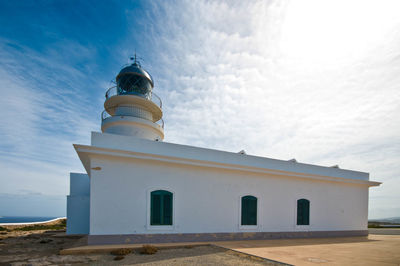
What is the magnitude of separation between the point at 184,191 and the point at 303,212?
6.60 m

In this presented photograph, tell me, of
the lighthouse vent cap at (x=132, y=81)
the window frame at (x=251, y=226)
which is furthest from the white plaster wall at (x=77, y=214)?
the window frame at (x=251, y=226)

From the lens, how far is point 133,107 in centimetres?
1150

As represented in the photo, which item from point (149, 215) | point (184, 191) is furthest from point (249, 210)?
point (149, 215)

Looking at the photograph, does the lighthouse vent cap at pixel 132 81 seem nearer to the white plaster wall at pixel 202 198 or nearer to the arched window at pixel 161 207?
the white plaster wall at pixel 202 198

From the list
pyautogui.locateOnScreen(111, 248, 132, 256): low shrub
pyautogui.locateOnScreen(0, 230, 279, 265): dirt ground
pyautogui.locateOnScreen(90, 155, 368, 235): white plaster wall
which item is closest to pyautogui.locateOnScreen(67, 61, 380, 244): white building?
pyautogui.locateOnScreen(90, 155, 368, 235): white plaster wall

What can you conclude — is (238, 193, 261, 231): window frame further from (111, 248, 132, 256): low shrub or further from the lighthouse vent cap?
the lighthouse vent cap

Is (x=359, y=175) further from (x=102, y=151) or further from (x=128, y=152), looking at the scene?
(x=102, y=151)

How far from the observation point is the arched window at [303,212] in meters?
10.6

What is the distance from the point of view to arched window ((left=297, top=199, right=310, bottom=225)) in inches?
417

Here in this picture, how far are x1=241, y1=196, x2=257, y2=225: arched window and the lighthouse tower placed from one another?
A: 5374 mm

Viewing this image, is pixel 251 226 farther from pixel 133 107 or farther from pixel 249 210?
pixel 133 107

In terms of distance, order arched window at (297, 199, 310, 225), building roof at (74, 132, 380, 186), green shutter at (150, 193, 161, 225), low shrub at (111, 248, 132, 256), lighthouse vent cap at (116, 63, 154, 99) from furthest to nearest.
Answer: lighthouse vent cap at (116, 63, 154, 99) < arched window at (297, 199, 310, 225) < green shutter at (150, 193, 161, 225) < building roof at (74, 132, 380, 186) < low shrub at (111, 248, 132, 256)

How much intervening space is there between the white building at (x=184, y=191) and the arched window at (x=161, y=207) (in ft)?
0.12

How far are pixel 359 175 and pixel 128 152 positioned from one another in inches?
537
